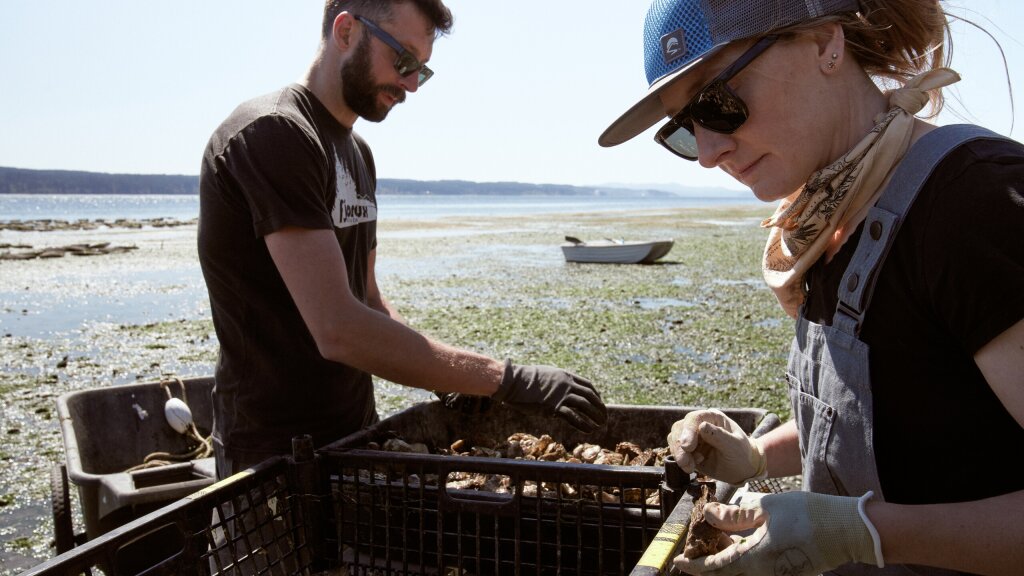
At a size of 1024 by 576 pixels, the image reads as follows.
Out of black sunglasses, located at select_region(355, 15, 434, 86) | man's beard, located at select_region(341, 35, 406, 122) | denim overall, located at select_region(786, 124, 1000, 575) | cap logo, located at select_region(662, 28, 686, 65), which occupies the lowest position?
denim overall, located at select_region(786, 124, 1000, 575)

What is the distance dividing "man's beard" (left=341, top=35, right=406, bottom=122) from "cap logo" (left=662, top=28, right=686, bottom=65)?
1.44 meters

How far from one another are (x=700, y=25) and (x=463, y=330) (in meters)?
9.44

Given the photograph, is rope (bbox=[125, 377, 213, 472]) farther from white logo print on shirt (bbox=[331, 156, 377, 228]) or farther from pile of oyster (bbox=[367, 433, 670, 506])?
white logo print on shirt (bbox=[331, 156, 377, 228])

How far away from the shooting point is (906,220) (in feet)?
4.46

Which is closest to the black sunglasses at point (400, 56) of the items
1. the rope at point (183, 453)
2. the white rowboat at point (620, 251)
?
the rope at point (183, 453)

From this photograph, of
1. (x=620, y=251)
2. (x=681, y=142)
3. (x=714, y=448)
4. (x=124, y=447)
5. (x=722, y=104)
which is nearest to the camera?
(x=722, y=104)

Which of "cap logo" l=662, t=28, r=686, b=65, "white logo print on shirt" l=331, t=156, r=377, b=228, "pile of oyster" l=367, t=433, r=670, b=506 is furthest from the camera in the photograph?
"white logo print on shirt" l=331, t=156, r=377, b=228

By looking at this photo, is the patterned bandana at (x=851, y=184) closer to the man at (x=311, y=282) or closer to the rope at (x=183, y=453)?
the man at (x=311, y=282)

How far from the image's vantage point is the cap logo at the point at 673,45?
5.24 feet

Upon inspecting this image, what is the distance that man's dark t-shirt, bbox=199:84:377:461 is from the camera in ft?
7.63

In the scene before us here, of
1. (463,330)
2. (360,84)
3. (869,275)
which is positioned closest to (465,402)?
(360,84)

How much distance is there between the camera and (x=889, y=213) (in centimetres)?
139

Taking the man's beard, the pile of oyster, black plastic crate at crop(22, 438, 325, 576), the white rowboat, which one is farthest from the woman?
the white rowboat

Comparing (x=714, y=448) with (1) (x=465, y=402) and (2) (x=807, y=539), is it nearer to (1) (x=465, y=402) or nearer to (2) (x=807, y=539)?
(2) (x=807, y=539)
